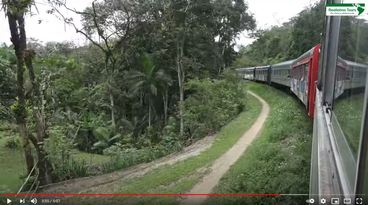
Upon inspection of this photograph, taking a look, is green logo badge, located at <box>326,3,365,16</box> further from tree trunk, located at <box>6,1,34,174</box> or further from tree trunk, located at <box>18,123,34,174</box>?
tree trunk, located at <box>18,123,34,174</box>

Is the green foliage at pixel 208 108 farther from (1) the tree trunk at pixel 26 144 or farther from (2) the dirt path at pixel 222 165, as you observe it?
(1) the tree trunk at pixel 26 144

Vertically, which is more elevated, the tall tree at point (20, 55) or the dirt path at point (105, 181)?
the tall tree at point (20, 55)

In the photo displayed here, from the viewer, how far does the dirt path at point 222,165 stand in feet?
27.7

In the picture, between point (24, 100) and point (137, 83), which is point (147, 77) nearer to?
point (137, 83)

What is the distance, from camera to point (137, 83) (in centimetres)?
2170

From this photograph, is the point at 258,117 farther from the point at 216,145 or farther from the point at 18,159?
the point at 18,159

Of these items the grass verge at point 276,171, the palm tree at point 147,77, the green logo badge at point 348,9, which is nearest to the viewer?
the green logo badge at point 348,9

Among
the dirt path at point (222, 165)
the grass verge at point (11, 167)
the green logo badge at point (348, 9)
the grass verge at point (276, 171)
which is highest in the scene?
the green logo badge at point (348, 9)

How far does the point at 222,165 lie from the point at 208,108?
315 inches

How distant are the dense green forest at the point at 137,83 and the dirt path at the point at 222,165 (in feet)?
9.43

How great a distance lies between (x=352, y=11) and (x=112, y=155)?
13.6m

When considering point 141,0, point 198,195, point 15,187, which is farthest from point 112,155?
point 141,0
